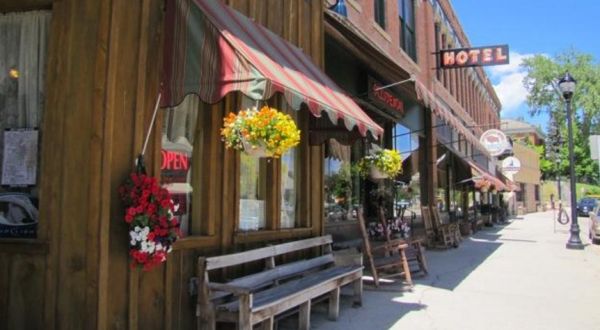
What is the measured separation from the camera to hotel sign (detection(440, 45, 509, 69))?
16.4 metres

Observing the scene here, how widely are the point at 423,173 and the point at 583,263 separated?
17.7ft

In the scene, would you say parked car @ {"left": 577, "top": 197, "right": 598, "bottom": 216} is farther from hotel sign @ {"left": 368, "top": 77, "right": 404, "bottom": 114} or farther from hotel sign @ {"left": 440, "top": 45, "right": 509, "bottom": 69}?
hotel sign @ {"left": 368, "top": 77, "right": 404, "bottom": 114}

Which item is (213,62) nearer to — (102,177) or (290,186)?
(102,177)

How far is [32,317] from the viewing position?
389 cm

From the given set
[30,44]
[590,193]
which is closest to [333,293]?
[30,44]

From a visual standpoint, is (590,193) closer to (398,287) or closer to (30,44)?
(398,287)

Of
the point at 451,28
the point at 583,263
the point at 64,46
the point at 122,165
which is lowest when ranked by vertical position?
the point at 583,263

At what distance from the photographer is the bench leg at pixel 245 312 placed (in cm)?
425

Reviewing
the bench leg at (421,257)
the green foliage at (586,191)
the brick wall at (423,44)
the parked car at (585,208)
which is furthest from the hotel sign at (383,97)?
the green foliage at (586,191)

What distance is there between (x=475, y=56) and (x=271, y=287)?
45.5ft

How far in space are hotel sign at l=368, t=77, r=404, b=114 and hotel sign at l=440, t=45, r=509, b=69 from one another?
5.69 m

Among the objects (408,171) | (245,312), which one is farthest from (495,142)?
(245,312)

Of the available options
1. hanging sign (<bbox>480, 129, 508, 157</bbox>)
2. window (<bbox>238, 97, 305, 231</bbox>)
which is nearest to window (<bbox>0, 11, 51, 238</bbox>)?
window (<bbox>238, 97, 305, 231</bbox>)

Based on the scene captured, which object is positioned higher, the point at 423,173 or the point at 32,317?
the point at 423,173
